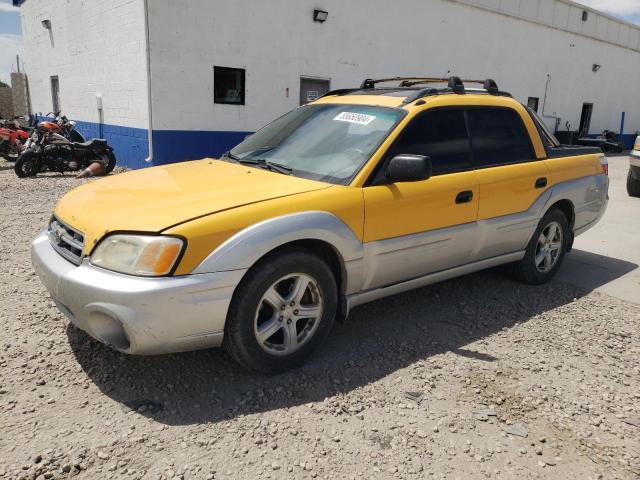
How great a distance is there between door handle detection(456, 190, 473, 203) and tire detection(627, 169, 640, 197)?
7.96 metres

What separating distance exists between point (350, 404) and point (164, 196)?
1.62 m

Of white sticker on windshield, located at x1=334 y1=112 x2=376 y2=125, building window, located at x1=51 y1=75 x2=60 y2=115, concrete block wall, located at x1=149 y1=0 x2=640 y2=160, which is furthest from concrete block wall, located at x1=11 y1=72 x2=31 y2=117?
white sticker on windshield, located at x1=334 y1=112 x2=376 y2=125

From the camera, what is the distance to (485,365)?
11.3ft

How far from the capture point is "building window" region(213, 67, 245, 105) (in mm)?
10516

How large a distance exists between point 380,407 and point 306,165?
1641 mm

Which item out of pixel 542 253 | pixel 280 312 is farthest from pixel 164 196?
pixel 542 253

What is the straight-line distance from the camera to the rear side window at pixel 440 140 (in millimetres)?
3643

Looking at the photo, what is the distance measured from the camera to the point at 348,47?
486 inches

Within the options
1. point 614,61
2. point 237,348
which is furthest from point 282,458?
point 614,61

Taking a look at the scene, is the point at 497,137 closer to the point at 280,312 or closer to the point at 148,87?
the point at 280,312

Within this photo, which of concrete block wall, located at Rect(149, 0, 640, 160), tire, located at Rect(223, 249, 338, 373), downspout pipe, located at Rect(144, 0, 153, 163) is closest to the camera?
tire, located at Rect(223, 249, 338, 373)

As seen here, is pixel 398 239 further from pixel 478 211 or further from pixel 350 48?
pixel 350 48

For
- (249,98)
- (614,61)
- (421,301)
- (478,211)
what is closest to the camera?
(478,211)

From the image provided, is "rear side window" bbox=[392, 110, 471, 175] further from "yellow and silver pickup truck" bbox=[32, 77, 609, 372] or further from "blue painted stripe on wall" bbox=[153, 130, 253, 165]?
"blue painted stripe on wall" bbox=[153, 130, 253, 165]
